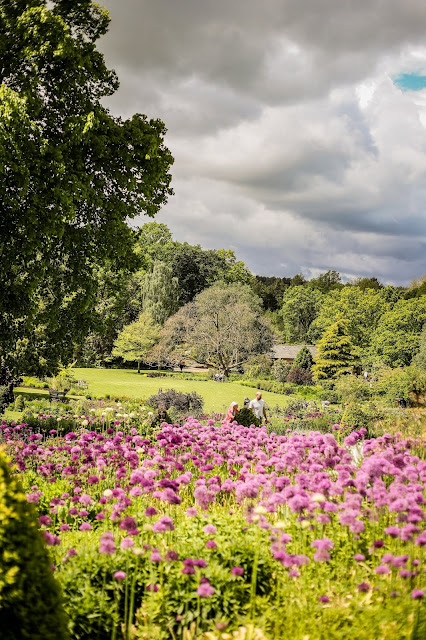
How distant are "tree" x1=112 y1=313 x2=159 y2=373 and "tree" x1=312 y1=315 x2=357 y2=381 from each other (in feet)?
42.8

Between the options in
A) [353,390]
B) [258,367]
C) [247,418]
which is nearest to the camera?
[247,418]

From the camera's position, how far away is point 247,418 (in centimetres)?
1095

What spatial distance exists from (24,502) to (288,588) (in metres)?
2.05

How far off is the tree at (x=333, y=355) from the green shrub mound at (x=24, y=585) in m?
33.6

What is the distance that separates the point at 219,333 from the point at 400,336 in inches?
563

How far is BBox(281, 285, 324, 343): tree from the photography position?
2584 inches

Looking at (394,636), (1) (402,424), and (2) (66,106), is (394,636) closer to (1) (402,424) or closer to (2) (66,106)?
(1) (402,424)

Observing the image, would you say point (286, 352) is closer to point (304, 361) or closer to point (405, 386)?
point (304, 361)

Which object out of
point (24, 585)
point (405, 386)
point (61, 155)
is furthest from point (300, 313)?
point (24, 585)

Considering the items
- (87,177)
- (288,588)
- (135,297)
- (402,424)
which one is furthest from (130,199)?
(135,297)

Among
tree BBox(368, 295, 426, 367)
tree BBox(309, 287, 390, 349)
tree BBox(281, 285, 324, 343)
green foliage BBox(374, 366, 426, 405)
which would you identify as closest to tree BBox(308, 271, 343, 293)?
tree BBox(281, 285, 324, 343)

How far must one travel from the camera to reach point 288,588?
3471 mm

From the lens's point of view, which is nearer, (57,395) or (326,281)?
(57,395)

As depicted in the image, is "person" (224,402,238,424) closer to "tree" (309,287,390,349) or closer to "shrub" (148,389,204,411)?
"shrub" (148,389,204,411)
